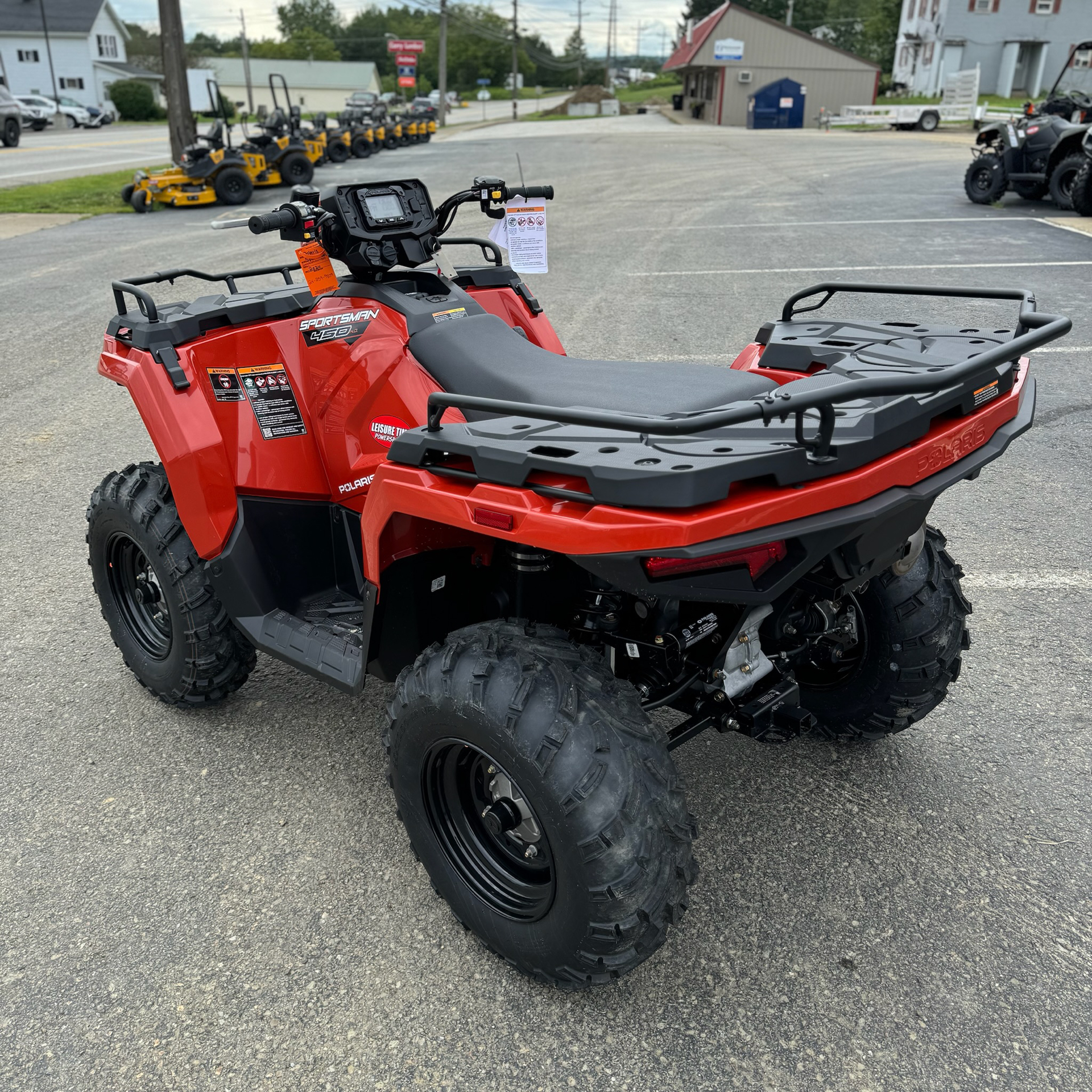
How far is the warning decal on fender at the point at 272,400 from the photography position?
301 centimetres

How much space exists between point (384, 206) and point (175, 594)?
1.39 meters

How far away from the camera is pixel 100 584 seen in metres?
3.48

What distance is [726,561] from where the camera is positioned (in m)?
1.91

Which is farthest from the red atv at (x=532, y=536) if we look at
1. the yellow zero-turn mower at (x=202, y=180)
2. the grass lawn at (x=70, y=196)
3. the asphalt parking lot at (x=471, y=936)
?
the grass lawn at (x=70, y=196)

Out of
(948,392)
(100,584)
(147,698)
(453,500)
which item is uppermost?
(948,392)

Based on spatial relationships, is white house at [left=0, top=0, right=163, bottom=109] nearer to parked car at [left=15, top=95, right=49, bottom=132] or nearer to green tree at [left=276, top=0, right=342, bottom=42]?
parked car at [left=15, top=95, right=49, bottom=132]

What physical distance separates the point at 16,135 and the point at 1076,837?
118ft

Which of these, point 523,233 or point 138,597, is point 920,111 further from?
point 138,597

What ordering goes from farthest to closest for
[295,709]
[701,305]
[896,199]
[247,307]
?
[896,199] < [701,305] < [295,709] < [247,307]

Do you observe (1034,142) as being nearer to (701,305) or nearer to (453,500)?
(701,305)

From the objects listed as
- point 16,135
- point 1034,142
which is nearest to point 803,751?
point 1034,142

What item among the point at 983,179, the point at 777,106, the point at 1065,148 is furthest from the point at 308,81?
the point at 1065,148

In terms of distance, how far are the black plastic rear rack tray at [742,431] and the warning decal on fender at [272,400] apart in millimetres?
996

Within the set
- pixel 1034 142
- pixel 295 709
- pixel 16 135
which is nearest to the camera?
pixel 295 709
